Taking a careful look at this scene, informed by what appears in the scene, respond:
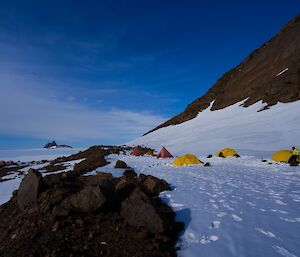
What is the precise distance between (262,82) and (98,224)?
203 feet

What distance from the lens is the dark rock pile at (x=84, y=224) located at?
6.46 metres

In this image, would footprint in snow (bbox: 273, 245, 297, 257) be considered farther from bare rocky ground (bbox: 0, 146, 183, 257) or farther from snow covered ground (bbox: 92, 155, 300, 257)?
bare rocky ground (bbox: 0, 146, 183, 257)

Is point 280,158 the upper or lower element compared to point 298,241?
upper

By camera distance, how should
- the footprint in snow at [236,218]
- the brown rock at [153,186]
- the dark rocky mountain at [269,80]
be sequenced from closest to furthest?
1. the footprint in snow at [236,218]
2. the brown rock at [153,186]
3. the dark rocky mountain at [269,80]

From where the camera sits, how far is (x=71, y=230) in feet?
23.4

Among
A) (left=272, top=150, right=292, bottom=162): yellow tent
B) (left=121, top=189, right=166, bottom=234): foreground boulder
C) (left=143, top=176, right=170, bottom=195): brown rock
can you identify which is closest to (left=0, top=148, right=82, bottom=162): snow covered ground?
(left=272, top=150, right=292, bottom=162): yellow tent

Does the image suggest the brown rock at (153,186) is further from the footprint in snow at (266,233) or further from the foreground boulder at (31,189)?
the footprint in snow at (266,233)

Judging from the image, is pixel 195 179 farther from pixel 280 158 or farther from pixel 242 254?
pixel 280 158

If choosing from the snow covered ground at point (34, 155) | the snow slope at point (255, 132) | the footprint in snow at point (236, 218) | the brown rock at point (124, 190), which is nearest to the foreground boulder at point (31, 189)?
the brown rock at point (124, 190)

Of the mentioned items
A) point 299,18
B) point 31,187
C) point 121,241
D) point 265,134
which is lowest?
point 121,241

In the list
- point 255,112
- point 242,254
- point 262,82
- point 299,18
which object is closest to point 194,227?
point 242,254

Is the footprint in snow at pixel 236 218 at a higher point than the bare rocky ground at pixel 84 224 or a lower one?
lower

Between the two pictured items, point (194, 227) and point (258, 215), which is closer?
point (194, 227)

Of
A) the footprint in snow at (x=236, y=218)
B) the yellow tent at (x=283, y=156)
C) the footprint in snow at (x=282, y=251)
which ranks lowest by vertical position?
the footprint in snow at (x=282, y=251)
